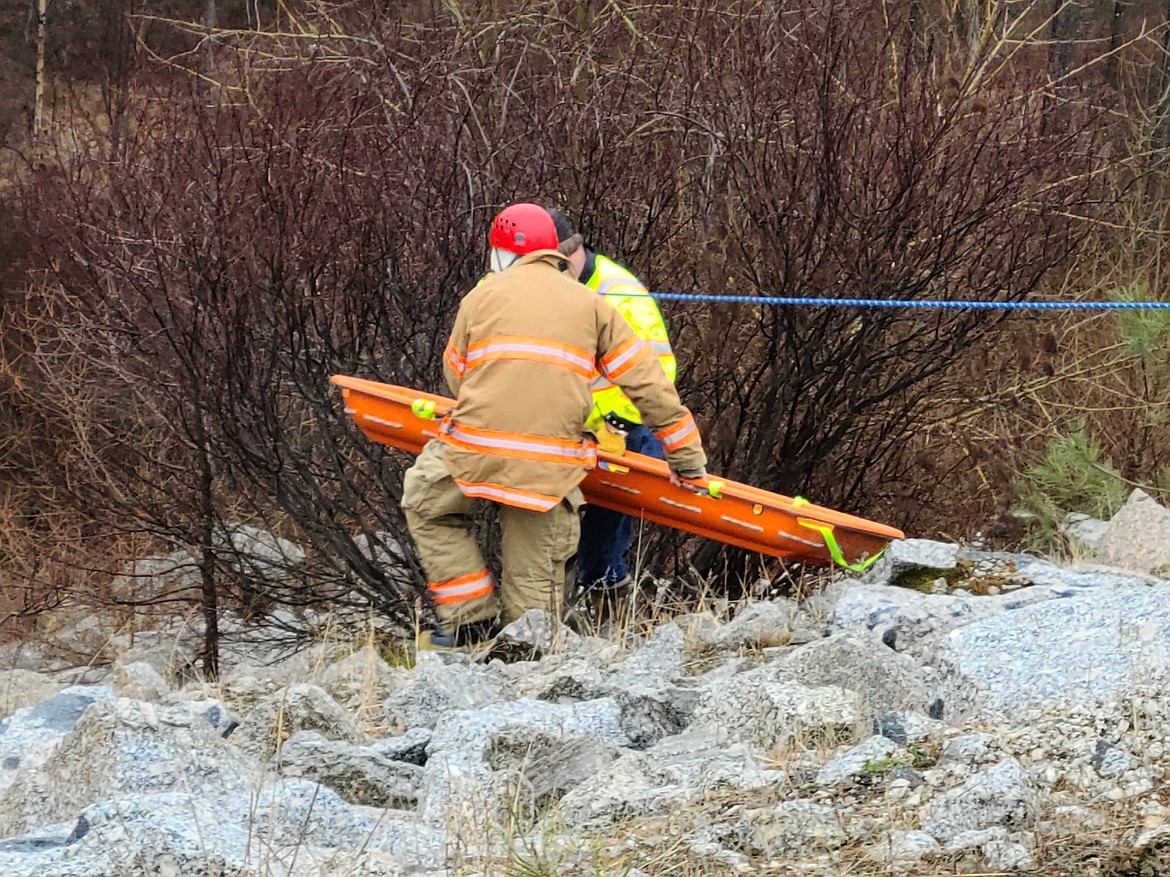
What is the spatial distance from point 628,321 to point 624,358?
12.0 inches

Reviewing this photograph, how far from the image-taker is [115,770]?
111 inches

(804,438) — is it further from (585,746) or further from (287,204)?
(585,746)

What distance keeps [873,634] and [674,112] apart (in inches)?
141

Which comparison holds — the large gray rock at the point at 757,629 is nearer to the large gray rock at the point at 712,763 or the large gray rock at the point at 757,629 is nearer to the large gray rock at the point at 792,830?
the large gray rock at the point at 712,763

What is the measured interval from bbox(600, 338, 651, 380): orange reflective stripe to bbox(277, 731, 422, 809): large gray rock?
2.04 meters

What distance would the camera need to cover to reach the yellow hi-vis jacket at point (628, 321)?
5254 millimetres

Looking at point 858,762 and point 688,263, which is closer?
point 858,762

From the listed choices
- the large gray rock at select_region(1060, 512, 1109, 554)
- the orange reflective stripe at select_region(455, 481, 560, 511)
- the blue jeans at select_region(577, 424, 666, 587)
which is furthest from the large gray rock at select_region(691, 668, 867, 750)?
the large gray rock at select_region(1060, 512, 1109, 554)

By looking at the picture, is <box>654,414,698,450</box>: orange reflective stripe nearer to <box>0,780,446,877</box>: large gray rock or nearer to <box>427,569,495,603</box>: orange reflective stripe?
<box>427,569,495,603</box>: orange reflective stripe

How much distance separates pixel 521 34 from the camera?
10344 mm

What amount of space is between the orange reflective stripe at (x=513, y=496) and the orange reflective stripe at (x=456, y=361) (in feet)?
1.32

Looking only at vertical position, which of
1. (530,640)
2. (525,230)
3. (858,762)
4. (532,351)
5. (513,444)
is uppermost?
(525,230)

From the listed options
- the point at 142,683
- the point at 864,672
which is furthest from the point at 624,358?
the point at 142,683

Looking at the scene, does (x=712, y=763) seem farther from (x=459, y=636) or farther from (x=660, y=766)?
(x=459, y=636)
